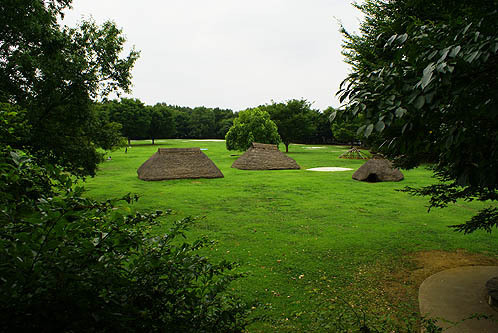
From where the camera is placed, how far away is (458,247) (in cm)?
754

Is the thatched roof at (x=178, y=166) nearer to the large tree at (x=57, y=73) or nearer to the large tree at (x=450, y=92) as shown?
the large tree at (x=57, y=73)

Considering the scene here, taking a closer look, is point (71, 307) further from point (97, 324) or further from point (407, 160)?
point (407, 160)

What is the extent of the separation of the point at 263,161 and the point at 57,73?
1745 centimetres

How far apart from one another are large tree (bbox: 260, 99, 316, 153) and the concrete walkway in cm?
4141

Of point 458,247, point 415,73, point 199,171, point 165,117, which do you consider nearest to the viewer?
point 415,73

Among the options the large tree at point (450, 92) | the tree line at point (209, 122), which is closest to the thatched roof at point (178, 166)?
the tree line at point (209, 122)

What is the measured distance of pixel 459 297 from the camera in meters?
5.02

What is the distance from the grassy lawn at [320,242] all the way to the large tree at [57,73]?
370cm

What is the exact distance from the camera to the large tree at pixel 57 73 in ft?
28.9

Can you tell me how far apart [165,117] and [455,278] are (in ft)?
229

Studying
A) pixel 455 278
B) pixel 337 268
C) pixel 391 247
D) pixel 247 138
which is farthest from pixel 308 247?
pixel 247 138

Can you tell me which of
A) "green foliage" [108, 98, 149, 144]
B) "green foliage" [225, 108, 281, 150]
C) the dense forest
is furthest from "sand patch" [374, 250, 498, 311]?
"green foliage" [108, 98, 149, 144]

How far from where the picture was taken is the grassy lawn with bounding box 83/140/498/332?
198 inches

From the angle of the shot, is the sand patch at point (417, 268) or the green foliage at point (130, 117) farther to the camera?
the green foliage at point (130, 117)
